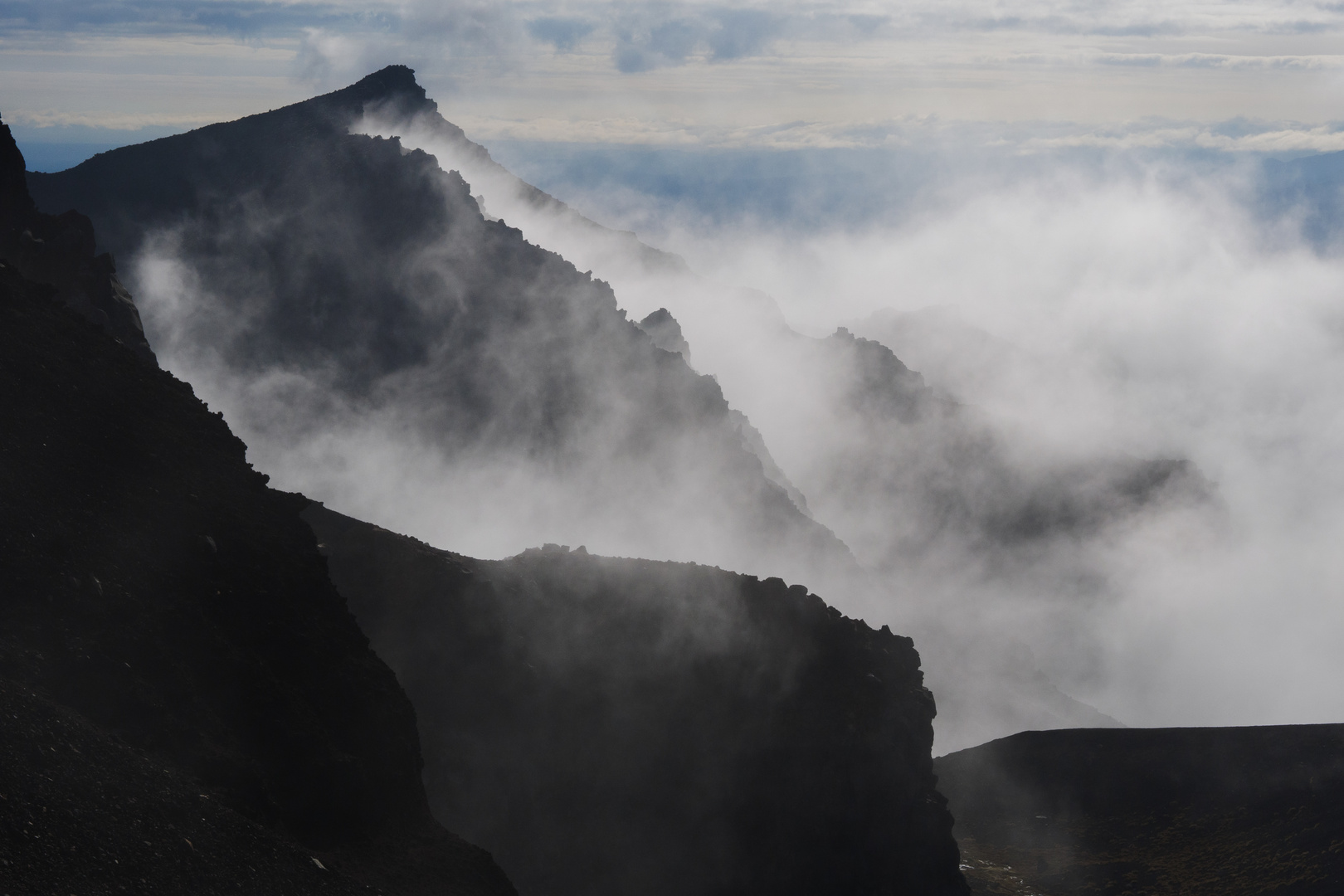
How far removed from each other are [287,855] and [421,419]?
11891cm

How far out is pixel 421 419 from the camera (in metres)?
142

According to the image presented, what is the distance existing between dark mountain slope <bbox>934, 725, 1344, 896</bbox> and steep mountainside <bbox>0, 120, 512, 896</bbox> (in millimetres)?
43199

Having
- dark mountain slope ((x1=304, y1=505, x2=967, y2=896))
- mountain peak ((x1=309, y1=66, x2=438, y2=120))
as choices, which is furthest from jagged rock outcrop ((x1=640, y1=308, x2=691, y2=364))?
dark mountain slope ((x1=304, y1=505, x2=967, y2=896))

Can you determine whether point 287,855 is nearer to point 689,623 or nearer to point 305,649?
point 305,649

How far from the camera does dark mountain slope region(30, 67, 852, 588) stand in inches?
5123

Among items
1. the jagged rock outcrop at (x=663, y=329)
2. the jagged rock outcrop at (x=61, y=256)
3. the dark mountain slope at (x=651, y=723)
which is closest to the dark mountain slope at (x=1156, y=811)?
the dark mountain slope at (x=651, y=723)

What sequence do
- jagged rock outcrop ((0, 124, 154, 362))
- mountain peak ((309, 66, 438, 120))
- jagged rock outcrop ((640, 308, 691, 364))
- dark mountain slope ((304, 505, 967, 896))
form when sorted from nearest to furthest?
jagged rock outcrop ((0, 124, 154, 362)), dark mountain slope ((304, 505, 967, 896)), mountain peak ((309, 66, 438, 120)), jagged rock outcrop ((640, 308, 691, 364))

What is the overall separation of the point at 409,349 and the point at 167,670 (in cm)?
11458

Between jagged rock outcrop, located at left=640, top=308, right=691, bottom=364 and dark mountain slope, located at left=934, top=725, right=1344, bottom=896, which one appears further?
jagged rock outcrop, located at left=640, top=308, right=691, bottom=364

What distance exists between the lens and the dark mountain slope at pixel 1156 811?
5803 centimetres

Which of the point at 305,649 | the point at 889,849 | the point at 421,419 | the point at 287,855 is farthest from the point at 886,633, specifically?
the point at 421,419

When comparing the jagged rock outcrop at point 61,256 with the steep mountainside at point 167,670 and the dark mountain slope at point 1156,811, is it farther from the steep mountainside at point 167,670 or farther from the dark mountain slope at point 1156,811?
the dark mountain slope at point 1156,811

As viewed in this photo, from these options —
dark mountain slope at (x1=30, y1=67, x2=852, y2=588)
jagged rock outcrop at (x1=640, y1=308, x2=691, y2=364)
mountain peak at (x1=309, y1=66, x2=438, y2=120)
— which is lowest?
dark mountain slope at (x1=30, y1=67, x2=852, y2=588)

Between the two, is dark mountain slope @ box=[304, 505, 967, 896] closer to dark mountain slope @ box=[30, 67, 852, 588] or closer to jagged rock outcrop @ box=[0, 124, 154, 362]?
jagged rock outcrop @ box=[0, 124, 154, 362]
